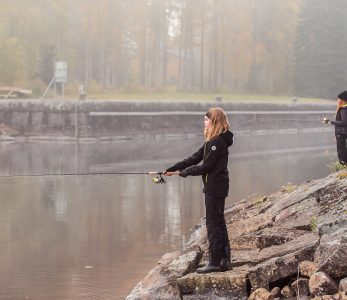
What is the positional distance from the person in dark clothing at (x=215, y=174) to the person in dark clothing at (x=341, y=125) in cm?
509

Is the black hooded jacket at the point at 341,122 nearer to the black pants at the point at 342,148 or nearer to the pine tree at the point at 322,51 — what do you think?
the black pants at the point at 342,148

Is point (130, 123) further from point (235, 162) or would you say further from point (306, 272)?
point (306, 272)

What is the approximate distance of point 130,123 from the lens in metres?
44.9

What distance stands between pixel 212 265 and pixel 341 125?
18.1ft

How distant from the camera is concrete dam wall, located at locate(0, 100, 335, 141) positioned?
43031 millimetres

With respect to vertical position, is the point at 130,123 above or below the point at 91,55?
below

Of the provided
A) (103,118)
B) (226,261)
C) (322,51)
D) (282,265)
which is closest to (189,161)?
(226,261)

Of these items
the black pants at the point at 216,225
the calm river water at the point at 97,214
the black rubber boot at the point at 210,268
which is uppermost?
the black pants at the point at 216,225

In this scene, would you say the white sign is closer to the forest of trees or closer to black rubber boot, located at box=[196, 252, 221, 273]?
the forest of trees

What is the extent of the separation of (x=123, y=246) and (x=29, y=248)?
1560mm

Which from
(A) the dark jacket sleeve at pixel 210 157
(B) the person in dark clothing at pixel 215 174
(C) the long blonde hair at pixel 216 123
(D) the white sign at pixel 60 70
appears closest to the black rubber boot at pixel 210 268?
(B) the person in dark clothing at pixel 215 174

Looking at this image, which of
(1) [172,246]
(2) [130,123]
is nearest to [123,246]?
(1) [172,246]

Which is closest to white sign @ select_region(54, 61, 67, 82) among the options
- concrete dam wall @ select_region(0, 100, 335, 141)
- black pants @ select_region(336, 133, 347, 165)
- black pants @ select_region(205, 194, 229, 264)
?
concrete dam wall @ select_region(0, 100, 335, 141)

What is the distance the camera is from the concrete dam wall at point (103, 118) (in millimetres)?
43031
